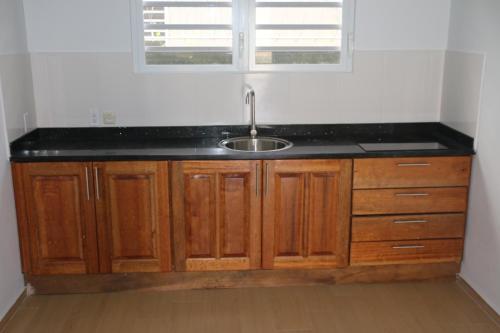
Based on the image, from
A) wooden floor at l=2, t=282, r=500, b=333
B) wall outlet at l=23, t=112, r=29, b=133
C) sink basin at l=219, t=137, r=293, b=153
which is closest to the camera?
wooden floor at l=2, t=282, r=500, b=333

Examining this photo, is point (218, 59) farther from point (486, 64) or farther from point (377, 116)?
point (486, 64)

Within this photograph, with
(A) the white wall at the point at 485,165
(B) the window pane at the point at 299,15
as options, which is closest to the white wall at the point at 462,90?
(A) the white wall at the point at 485,165

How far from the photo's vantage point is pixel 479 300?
3.04 m

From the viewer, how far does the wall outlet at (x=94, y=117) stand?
133 inches

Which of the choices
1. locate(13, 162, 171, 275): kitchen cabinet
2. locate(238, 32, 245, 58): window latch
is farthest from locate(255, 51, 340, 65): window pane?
locate(13, 162, 171, 275): kitchen cabinet

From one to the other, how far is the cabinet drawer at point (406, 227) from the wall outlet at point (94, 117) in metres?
1.72

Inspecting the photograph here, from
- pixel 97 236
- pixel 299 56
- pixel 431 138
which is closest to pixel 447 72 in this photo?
pixel 431 138

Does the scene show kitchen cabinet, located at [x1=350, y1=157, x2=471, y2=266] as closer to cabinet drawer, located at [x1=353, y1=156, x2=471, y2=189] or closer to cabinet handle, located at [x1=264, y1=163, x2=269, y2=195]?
cabinet drawer, located at [x1=353, y1=156, x2=471, y2=189]

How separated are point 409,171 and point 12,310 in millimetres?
2373

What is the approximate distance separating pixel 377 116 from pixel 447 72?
519 mm

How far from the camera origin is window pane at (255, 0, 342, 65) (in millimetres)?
3354

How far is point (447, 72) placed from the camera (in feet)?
11.2

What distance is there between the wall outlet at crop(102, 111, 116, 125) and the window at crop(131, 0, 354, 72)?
340 millimetres

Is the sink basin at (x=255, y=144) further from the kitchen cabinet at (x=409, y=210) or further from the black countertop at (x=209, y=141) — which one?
the kitchen cabinet at (x=409, y=210)
